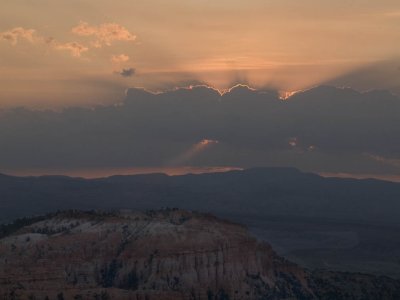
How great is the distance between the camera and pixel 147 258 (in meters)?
145

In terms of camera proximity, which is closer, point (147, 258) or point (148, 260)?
point (148, 260)

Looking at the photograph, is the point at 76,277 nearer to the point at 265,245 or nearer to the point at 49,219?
the point at 49,219

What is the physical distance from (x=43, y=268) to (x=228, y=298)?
26185 millimetres

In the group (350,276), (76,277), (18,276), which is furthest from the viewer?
(350,276)

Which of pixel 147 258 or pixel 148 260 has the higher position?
pixel 147 258

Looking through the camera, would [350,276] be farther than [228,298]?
Yes

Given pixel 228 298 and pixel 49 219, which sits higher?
pixel 49 219

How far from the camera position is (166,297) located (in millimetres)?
129250

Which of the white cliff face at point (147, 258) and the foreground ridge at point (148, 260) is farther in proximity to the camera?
the white cliff face at point (147, 258)

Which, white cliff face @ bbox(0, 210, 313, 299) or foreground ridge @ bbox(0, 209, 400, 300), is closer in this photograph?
foreground ridge @ bbox(0, 209, 400, 300)

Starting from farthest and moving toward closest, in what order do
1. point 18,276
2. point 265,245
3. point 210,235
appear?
1. point 265,245
2. point 210,235
3. point 18,276

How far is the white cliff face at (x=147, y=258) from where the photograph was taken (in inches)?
5404

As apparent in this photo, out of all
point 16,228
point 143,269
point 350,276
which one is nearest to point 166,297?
point 143,269

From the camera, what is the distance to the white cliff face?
13725cm
